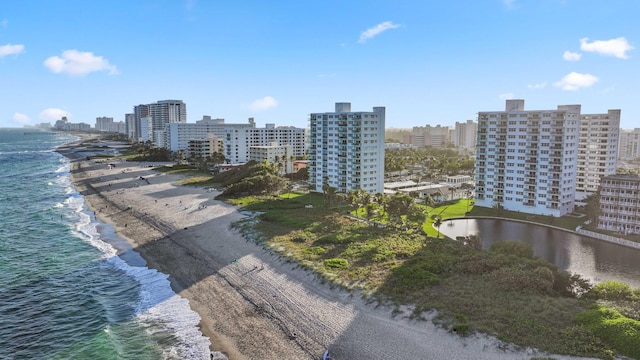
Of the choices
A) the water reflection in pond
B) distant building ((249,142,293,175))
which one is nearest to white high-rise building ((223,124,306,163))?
distant building ((249,142,293,175))

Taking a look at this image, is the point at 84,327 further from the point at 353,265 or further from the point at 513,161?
the point at 513,161

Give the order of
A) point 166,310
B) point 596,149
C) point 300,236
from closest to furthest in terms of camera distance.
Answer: point 166,310 → point 300,236 → point 596,149

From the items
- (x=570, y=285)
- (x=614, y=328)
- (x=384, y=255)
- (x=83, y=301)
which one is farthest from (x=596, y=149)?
(x=83, y=301)

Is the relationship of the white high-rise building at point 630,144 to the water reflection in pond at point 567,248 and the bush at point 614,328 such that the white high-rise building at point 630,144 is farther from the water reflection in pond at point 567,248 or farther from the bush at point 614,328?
the bush at point 614,328

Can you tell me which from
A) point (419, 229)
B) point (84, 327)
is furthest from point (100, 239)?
point (419, 229)

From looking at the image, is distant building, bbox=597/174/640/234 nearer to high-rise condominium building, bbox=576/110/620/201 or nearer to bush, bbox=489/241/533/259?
high-rise condominium building, bbox=576/110/620/201

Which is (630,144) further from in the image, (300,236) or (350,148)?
(300,236)
